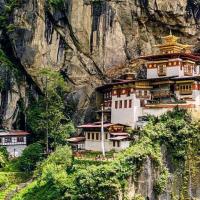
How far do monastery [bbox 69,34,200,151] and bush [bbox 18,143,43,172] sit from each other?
3.45 metres

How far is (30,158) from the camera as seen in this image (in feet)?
182

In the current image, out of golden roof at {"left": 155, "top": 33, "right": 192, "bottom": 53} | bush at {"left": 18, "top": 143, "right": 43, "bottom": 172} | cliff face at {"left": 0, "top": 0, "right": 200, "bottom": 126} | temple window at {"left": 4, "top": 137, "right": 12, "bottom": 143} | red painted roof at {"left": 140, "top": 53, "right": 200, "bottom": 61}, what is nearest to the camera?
bush at {"left": 18, "top": 143, "right": 43, "bottom": 172}

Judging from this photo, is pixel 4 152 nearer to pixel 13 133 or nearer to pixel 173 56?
pixel 13 133

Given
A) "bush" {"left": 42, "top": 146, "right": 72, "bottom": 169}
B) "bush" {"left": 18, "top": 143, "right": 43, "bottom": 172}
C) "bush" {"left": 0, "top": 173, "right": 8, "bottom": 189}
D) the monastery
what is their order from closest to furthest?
"bush" {"left": 42, "top": 146, "right": 72, "bottom": 169}, "bush" {"left": 0, "top": 173, "right": 8, "bottom": 189}, the monastery, "bush" {"left": 18, "top": 143, "right": 43, "bottom": 172}

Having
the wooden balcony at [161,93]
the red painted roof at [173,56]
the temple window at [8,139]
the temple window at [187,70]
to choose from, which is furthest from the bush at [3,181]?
the temple window at [187,70]

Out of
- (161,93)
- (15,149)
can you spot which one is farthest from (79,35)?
(15,149)


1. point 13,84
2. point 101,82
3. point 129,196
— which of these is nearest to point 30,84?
point 13,84

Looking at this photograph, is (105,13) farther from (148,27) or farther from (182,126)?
(182,126)

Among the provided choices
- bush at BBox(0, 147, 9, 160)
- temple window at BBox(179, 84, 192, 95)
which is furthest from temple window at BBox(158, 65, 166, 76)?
bush at BBox(0, 147, 9, 160)

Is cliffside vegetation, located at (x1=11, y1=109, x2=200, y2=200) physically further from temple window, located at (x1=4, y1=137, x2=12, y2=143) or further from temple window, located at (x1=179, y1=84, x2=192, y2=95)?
temple window, located at (x1=4, y1=137, x2=12, y2=143)

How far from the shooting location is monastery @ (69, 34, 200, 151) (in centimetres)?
5378

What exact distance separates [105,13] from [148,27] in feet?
18.5

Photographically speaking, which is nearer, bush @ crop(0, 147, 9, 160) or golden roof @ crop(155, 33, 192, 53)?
bush @ crop(0, 147, 9, 160)

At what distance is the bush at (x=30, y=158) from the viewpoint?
2167 inches
